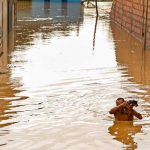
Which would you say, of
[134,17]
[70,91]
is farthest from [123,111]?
[134,17]

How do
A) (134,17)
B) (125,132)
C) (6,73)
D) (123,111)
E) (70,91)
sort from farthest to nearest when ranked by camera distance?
(134,17)
(6,73)
(70,91)
(123,111)
(125,132)

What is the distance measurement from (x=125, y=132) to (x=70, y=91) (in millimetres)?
3587

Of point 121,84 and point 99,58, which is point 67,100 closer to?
point 121,84

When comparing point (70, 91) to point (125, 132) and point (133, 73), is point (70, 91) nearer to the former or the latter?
point (125, 132)

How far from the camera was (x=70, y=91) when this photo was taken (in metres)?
12.4

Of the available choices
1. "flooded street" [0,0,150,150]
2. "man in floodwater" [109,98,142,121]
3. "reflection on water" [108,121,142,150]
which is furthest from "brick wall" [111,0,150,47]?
"reflection on water" [108,121,142,150]

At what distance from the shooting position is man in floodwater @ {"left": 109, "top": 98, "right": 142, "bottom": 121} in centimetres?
921

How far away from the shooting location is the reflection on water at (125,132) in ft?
27.7

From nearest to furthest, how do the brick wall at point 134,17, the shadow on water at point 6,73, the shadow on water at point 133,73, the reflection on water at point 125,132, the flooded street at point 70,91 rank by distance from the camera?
the reflection on water at point 125,132, the flooded street at point 70,91, the shadow on water at point 133,73, the shadow on water at point 6,73, the brick wall at point 134,17

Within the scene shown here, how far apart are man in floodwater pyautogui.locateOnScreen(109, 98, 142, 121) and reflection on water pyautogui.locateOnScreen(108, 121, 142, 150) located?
0.10 meters

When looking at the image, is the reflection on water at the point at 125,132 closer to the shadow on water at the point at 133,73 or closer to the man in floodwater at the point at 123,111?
the shadow on water at the point at 133,73

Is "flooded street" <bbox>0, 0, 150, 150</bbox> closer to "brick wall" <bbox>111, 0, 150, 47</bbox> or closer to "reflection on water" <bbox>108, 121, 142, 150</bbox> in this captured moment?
"reflection on water" <bbox>108, 121, 142, 150</bbox>

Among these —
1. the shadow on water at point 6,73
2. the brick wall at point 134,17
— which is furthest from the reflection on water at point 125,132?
the brick wall at point 134,17

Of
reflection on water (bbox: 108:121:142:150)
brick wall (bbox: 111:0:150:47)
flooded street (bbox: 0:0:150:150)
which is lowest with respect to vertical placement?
reflection on water (bbox: 108:121:142:150)
